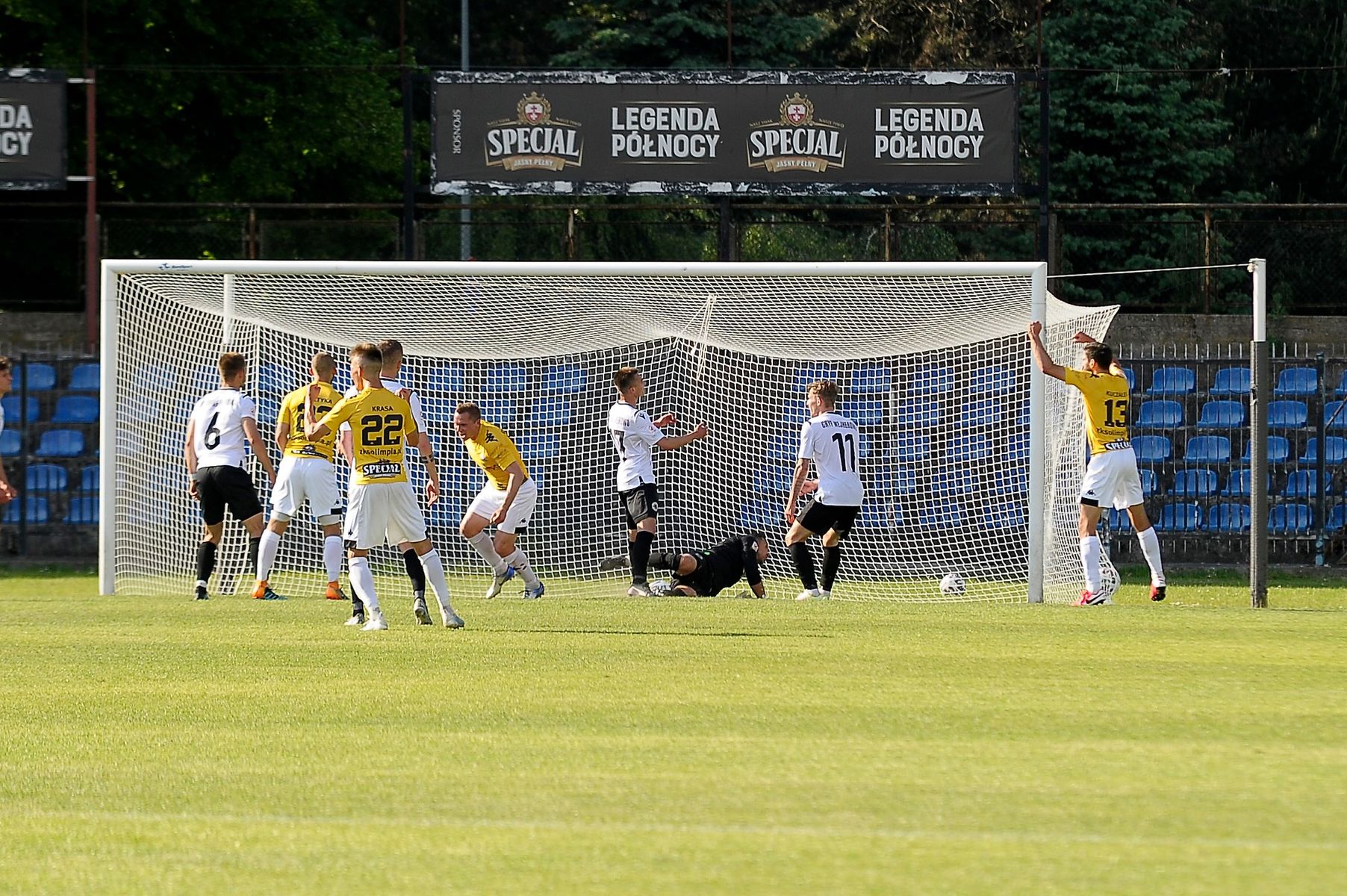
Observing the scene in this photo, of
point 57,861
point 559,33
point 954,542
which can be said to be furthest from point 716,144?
point 57,861

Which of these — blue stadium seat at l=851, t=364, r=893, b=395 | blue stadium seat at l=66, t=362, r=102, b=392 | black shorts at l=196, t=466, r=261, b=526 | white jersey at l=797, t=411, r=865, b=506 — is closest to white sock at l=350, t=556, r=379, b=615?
black shorts at l=196, t=466, r=261, b=526

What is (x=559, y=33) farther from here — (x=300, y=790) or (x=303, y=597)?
(x=300, y=790)

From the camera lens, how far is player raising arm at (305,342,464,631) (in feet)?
39.3

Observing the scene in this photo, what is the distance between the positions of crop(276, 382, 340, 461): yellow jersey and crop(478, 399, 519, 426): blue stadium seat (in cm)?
402

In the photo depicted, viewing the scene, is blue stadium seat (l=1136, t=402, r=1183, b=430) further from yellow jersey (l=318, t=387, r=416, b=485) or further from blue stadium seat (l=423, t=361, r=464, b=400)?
yellow jersey (l=318, t=387, r=416, b=485)

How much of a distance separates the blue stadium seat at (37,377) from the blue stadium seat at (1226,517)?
1313 centimetres

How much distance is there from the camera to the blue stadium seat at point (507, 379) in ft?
64.1

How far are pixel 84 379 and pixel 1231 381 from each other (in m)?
12.9

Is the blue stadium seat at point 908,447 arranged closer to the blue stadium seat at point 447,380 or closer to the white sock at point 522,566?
the blue stadium seat at point 447,380

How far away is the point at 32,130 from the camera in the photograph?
2080 cm

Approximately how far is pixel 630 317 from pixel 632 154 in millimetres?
2921

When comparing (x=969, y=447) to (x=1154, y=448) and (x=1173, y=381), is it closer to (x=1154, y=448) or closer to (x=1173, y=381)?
(x=1154, y=448)

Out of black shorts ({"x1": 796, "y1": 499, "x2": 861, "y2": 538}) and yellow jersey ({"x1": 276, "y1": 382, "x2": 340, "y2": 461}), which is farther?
black shorts ({"x1": 796, "y1": 499, "x2": 861, "y2": 538})

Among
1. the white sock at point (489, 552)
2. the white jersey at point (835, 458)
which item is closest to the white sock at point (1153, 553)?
the white jersey at point (835, 458)
